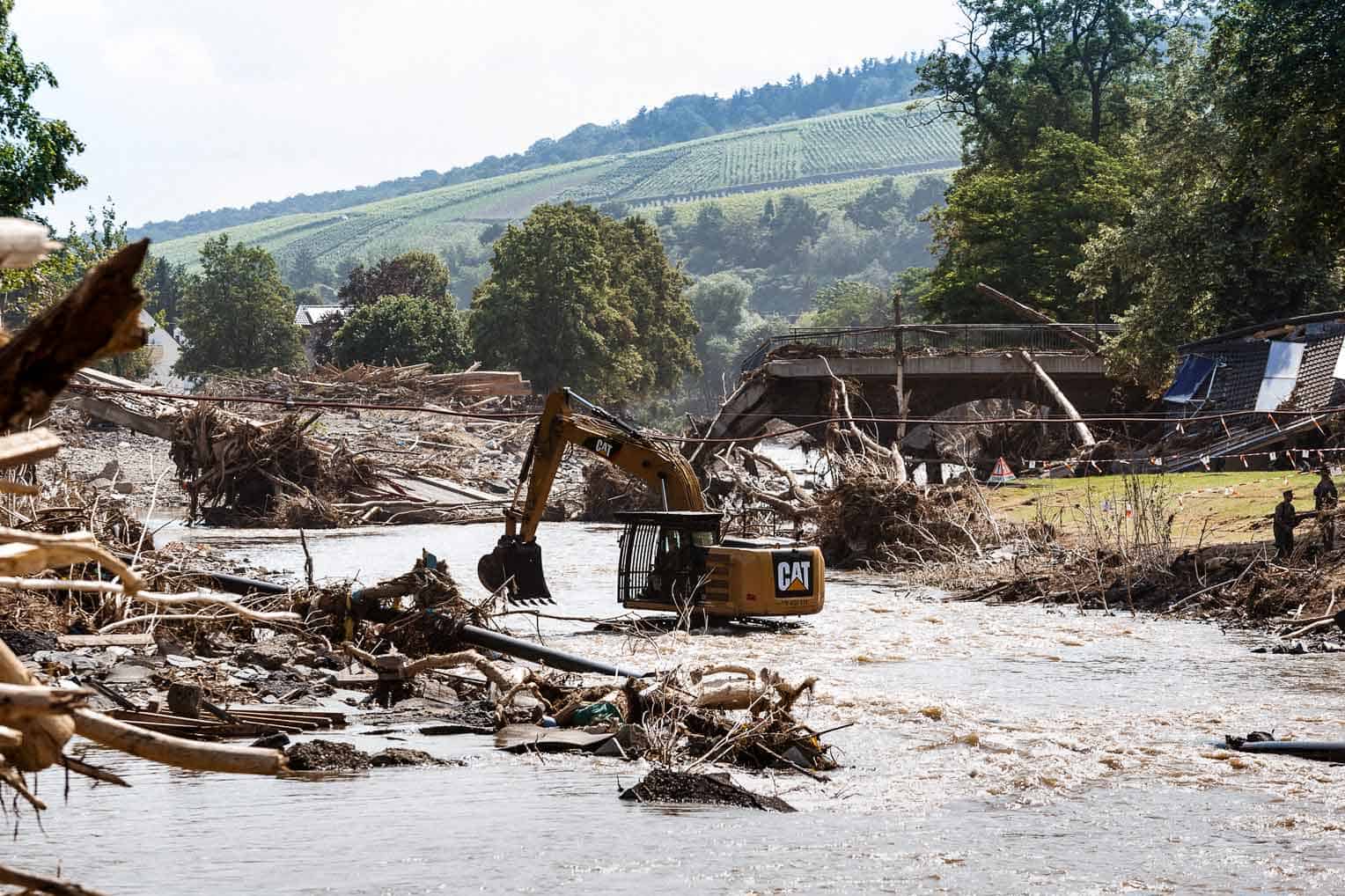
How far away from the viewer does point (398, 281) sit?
4478 inches

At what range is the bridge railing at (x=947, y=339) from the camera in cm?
5053

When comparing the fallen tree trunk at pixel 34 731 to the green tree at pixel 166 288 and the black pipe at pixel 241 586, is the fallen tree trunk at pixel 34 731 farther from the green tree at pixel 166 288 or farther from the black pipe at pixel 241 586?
the green tree at pixel 166 288

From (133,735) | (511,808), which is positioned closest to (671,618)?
(511,808)

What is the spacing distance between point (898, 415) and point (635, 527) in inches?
1220

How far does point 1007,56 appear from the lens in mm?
74250

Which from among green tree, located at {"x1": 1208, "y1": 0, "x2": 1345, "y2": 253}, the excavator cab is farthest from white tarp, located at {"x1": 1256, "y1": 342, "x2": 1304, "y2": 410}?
the excavator cab

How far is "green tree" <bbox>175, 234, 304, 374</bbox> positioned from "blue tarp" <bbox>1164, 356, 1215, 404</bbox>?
69.9 m

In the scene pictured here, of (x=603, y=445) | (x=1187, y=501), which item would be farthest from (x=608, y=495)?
(x=603, y=445)

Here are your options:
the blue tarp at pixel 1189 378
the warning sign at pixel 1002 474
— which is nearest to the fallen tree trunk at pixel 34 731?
the warning sign at pixel 1002 474

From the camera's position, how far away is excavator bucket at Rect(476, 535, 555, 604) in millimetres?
19594

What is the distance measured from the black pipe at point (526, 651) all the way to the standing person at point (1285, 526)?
11.5 metres

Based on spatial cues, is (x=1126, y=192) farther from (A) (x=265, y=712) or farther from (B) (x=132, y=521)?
(A) (x=265, y=712)

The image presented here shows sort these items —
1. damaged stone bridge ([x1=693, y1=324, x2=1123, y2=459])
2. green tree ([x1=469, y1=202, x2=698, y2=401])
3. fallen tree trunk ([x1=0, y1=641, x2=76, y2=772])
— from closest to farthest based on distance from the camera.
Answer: fallen tree trunk ([x1=0, y1=641, x2=76, y2=772]), damaged stone bridge ([x1=693, y1=324, x2=1123, y2=459]), green tree ([x1=469, y1=202, x2=698, y2=401])

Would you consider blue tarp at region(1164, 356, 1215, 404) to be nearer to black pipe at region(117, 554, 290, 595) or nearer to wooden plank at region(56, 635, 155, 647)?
black pipe at region(117, 554, 290, 595)
